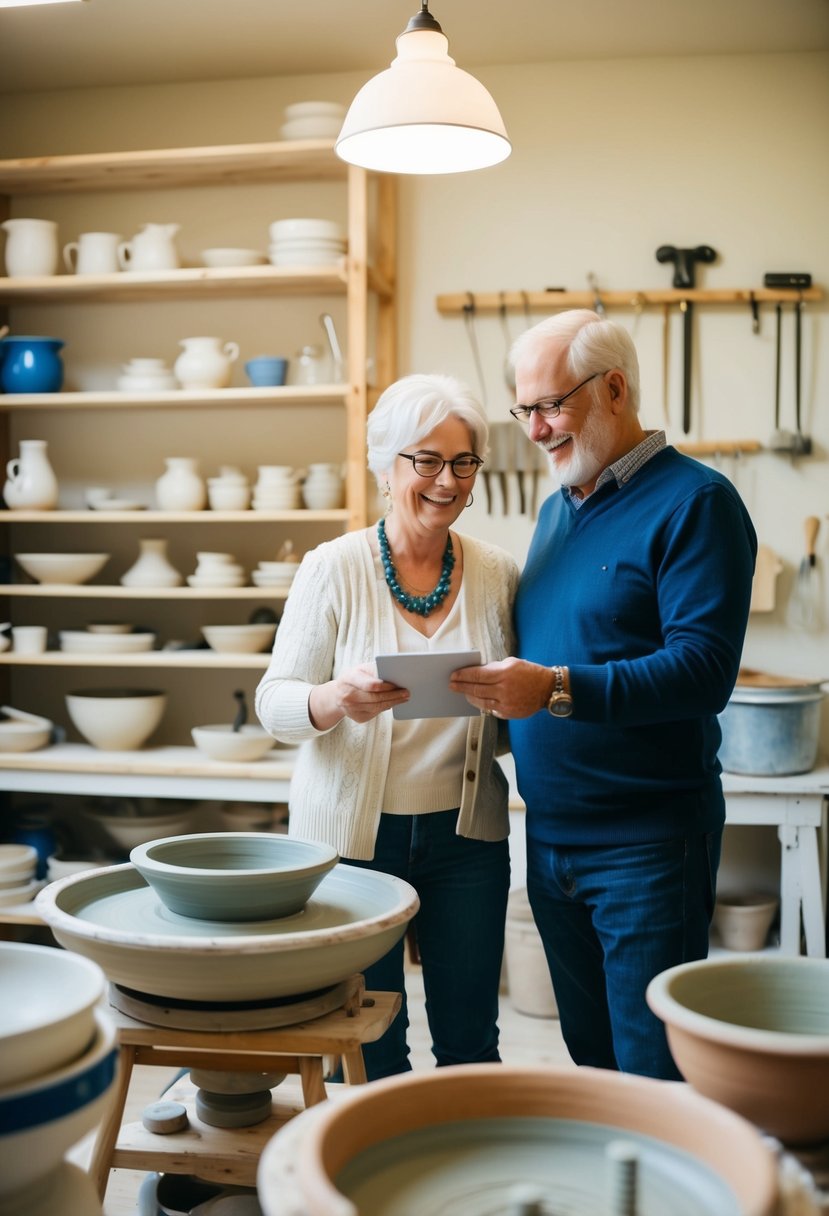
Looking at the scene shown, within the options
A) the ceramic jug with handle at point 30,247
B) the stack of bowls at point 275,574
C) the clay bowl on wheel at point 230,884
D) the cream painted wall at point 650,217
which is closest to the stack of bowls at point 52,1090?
the clay bowl on wheel at point 230,884

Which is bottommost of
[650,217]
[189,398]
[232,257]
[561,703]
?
[561,703]

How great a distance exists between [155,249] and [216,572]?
1.06 m

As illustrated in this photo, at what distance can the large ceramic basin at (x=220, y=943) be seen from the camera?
1.28 m

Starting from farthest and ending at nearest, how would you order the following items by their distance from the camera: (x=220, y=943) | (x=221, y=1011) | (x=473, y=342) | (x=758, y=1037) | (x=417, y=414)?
(x=473, y=342)
(x=417, y=414)
(x=221, y=1011)
(x=220, y=943)
(x=758, y=1037)

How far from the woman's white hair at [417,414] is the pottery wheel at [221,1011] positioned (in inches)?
37.0

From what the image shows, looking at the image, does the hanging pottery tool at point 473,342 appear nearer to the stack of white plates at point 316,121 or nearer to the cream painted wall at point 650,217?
the cream painted wall at point 650,217

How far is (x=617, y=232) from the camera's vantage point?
12.9ft

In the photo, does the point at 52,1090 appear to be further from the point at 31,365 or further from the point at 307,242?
the point at 31,365

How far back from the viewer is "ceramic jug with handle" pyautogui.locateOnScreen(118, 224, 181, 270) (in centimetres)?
383

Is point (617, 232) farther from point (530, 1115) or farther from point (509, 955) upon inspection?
point (530, 1115)

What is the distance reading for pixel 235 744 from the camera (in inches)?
145

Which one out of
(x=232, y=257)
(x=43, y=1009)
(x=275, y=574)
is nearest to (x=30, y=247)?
(x=232, y=257)

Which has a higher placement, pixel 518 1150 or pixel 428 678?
pixel 428 678

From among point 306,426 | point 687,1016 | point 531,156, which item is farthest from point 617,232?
point 687,1016
